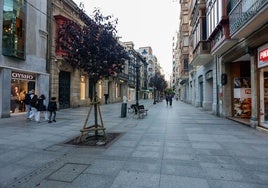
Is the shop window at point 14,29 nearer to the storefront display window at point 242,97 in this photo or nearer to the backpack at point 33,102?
the backpack at point 33,102

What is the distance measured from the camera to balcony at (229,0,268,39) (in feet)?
25.5

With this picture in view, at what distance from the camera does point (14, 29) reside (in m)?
14.6

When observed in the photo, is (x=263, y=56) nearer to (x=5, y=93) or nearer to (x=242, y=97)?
(x=242, y=97)

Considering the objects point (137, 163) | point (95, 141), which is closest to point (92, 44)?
point (95, 141)

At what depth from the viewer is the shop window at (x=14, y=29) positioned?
45.8 ft

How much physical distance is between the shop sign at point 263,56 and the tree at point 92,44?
248 inches

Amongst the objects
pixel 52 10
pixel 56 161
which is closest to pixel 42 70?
pixel 52 10

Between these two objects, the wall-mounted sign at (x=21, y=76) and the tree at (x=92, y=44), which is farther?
the wall-mounted sign at (x=21, y=76)

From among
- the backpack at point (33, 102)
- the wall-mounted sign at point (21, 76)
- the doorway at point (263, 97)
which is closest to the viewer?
the doorway at point (263, 97)

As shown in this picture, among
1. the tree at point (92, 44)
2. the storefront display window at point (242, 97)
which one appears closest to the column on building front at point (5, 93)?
the tree at point (92, 44)

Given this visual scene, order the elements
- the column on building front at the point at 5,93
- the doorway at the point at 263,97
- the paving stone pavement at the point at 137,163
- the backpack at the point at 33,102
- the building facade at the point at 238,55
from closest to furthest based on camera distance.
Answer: the paving stone pavement at the point at 137,163
the building facade at the point at 238,55
the doorway at the point at 263,97
the backpack at the point at 33,102
the column on building front at the point at 5,93

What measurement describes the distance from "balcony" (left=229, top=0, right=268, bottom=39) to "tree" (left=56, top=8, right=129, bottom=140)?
5238 mm

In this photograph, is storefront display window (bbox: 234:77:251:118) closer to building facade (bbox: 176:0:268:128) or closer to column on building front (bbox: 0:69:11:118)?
→ building facade (bbox: 176:0:268:128)

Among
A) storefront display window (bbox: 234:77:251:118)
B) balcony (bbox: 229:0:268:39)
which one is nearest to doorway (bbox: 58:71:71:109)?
storefront display window (bbox: 234:77:251:118)
